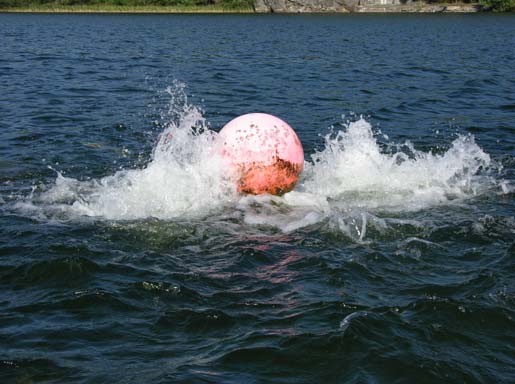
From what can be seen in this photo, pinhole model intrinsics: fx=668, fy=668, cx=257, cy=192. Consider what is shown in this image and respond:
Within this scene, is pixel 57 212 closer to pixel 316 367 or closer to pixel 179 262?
pixel 179 262

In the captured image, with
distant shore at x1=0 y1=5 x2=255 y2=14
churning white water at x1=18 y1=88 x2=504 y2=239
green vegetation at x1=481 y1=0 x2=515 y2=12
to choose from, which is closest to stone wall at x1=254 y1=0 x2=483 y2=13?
distant shore at x1=0 y1=5 x2=255 y2=14

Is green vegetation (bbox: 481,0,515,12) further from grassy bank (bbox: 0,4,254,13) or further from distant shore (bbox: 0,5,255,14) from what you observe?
grassy bank (bbox: 0,4,254,13)

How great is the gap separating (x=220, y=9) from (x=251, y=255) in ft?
306

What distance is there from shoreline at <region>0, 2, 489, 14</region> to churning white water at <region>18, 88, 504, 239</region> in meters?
86.3

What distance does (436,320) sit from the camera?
20.2ft

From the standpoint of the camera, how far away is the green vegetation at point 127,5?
302 ft

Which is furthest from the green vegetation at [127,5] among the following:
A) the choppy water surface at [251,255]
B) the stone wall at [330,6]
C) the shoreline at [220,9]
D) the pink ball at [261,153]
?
the pink ball at [261,153]

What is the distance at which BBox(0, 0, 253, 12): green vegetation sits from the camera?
92062 millimetres

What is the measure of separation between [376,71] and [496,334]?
20.3 m

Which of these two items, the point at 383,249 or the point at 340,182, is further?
the point at 340,182

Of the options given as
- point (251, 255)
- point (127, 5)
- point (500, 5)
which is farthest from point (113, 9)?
point (251, 255)

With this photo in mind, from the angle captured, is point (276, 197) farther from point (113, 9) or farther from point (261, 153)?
point (113, 9)

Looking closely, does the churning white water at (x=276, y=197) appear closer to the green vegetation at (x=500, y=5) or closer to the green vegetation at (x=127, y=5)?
the green vegetation at (x=500, y=5)

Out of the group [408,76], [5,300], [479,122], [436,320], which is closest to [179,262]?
[5,300]
